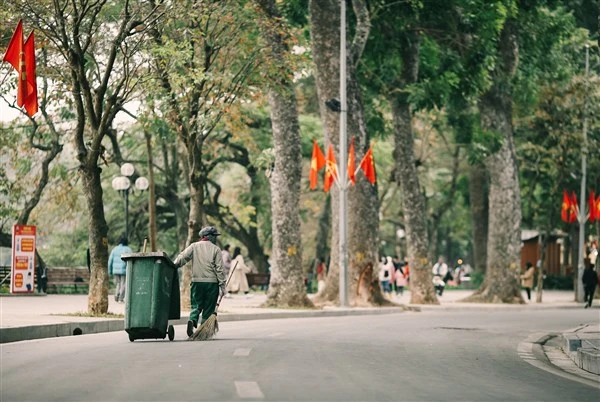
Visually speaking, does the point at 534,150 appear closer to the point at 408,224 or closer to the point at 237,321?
the point at 408,224

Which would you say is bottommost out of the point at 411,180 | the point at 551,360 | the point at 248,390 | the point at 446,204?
the point at 248,390

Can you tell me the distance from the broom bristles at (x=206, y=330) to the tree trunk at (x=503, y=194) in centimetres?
2618

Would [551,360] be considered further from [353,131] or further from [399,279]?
[399,279]

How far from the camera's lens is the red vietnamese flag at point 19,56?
80.1ft

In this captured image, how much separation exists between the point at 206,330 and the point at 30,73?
7276 millimetres

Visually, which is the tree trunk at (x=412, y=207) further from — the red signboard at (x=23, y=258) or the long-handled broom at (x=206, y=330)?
the long-handled broom at (x=206, y=330)

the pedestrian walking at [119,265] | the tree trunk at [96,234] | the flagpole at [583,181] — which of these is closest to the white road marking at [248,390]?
the tree trunk at [96,234]

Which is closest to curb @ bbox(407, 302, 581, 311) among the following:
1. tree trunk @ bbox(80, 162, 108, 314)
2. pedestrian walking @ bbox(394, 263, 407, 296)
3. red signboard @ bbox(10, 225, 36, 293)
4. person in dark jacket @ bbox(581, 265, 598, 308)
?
person in dark jacket @ bbox(581, 265, 598, 308)

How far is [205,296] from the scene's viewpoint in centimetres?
2048

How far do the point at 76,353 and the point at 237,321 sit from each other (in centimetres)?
1235

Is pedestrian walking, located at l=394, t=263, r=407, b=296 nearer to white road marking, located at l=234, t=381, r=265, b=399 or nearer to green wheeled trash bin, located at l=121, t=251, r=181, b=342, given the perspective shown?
green wheeled trash bin, located at l=121, t=251, r=181, b=342

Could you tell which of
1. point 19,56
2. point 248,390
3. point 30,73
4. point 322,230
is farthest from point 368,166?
point 322,230

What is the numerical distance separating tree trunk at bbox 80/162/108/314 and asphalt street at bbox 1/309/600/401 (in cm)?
350

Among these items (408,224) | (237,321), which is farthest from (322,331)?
(408,224)
